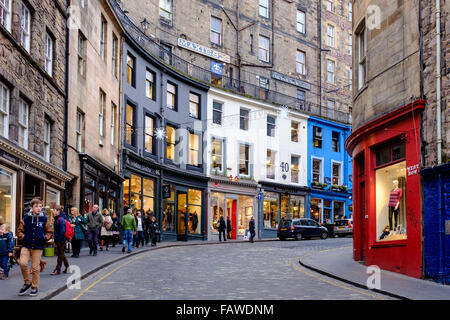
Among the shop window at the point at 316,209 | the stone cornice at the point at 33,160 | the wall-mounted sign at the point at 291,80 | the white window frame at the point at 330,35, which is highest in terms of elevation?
the white window frame at the point at 330,35

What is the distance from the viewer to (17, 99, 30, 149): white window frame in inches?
738

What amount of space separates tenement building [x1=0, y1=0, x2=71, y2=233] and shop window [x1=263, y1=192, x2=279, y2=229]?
22.0 metres

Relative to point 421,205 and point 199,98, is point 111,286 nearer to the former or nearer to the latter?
point 421,205

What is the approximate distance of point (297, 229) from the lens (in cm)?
3775

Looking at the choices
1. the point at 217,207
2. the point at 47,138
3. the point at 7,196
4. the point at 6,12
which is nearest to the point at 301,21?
the point at 217,207

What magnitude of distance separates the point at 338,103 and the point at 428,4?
119 ft

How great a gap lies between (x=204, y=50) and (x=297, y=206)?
13.3m

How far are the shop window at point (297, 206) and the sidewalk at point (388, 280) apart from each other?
24.2 meters

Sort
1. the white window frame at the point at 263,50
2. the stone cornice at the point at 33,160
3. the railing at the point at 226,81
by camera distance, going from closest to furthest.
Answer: the stone cornice at the point at 33,160 < the railing at the point at 226,81 < the white window frame at the point at 263,50

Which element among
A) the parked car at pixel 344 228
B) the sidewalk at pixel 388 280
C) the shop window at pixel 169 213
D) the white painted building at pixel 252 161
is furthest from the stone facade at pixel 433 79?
the parked car at pixel 344 228

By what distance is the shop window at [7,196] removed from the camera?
16.9m

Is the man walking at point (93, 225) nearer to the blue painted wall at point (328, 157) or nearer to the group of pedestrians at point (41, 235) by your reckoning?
the group of pedestrians at point (41, 235)

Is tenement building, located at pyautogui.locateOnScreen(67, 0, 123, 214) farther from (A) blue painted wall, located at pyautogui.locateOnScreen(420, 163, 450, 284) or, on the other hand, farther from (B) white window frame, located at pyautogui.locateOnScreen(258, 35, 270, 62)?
(B) white window frame, located at pyautogui.locateOnScreen(258, 35, 270, 62)

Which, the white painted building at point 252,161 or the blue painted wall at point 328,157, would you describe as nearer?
the white painted building at point 252,161
